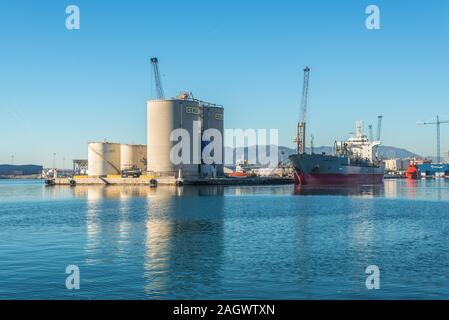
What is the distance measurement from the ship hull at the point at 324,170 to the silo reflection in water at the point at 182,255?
72235 millimetres

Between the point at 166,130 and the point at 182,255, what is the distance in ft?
346

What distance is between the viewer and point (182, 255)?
28.3 metres

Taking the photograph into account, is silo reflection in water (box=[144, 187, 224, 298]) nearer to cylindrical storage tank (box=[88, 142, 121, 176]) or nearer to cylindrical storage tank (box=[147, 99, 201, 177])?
cylindrical storage tank (box=[147, 99, 201, 177])

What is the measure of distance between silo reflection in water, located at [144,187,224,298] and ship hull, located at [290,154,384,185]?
72.2 metres

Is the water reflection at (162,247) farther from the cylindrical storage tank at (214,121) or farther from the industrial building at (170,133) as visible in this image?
the cylindrical storage tank at (214,121)

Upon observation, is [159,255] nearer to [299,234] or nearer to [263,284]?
[263,284]

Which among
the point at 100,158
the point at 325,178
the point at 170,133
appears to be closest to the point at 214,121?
the point at 170,133

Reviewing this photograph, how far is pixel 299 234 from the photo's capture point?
36.7m

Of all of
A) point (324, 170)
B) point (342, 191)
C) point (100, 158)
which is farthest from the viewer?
point (100, 158)

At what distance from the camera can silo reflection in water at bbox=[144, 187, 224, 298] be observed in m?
21.3

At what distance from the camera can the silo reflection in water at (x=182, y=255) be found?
69.9ft

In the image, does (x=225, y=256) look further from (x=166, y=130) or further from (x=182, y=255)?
(x=166, y=130)
